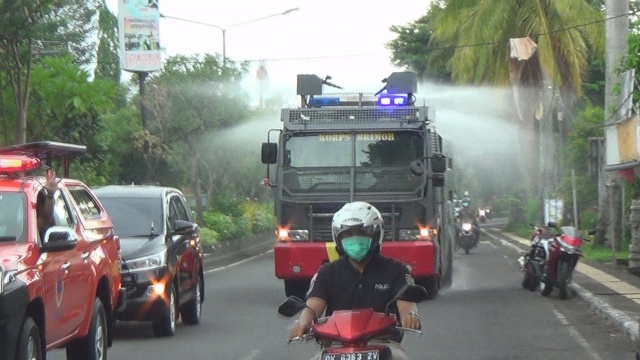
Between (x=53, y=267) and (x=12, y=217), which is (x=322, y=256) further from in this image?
(x=53, y=267)

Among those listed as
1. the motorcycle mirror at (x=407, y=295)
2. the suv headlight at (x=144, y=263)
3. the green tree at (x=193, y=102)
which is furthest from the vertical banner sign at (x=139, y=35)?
the motorcycle mirror at (x=407, y=295)

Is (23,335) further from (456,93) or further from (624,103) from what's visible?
(456,93)

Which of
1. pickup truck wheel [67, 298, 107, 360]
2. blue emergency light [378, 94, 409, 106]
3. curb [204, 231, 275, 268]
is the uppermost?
blue emergency light [378, 94, 409, 106]

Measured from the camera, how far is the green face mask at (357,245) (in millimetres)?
7176

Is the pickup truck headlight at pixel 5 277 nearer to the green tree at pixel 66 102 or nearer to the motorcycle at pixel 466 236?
the green tree at pixel 66 102

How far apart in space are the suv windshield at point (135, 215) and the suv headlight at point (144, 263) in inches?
27.7

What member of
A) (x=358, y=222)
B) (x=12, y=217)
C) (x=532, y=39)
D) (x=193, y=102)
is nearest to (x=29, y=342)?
(x=12, y=217)

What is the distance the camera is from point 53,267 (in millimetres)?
10188

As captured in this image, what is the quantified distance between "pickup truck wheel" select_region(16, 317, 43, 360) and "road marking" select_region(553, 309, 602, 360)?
6156 mm

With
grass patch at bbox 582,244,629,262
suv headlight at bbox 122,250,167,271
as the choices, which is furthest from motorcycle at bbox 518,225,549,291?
suv headlight at bbox 122,250,167,271

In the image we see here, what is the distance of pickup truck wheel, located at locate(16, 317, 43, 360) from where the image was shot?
9091 mm

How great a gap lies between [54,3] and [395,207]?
25.2ft

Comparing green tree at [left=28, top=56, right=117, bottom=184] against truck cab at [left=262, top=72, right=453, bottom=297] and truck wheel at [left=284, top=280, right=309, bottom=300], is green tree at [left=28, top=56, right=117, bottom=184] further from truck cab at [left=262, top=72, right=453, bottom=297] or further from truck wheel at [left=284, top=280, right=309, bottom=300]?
truck wheel at [left=284, top=280, right=309, bottom=300]

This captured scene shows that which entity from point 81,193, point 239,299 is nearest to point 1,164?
point 81,193
